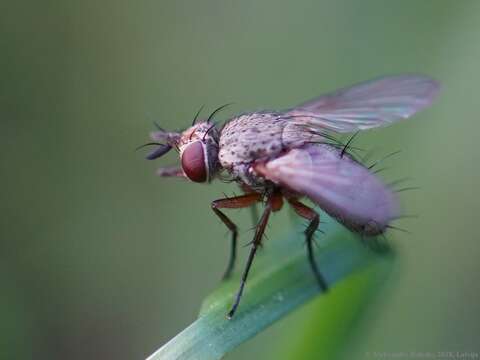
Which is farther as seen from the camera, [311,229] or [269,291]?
[311,229]

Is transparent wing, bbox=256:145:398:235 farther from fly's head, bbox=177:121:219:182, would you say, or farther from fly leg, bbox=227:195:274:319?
fly's head, bbox=177:121:219:182

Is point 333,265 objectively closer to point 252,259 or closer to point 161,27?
point 252,259

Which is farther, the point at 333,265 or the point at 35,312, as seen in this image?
the point at 35,312

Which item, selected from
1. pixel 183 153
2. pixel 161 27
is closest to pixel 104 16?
pixel 161 27

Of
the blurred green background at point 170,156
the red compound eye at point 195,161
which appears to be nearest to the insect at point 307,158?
the red compound eye at point 195,161

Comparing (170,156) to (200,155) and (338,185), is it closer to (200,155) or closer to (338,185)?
(200,155)

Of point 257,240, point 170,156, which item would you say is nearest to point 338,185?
point 257,240
